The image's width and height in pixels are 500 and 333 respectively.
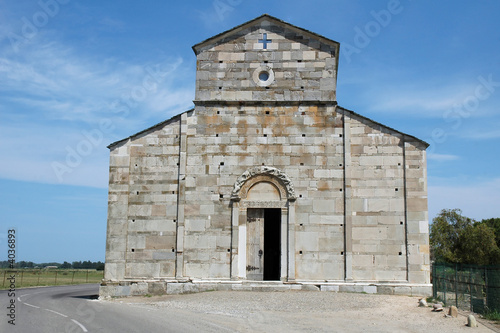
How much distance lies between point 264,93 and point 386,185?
6.34 meters

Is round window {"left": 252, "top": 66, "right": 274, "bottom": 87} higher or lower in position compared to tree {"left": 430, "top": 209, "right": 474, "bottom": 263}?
higher

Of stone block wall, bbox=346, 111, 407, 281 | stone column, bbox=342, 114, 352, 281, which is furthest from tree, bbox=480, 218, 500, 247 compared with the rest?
stone column, bbox=342, 114, 352, 281

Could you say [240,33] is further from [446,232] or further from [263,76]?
[446,232]

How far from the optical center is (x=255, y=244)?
67.5ft

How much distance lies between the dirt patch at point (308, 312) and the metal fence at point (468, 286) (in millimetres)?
675

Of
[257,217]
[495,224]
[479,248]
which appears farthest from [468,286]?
[495,224]

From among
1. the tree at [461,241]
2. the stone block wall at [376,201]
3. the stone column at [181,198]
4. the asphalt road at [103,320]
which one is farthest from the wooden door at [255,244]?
the tree at [461,241]

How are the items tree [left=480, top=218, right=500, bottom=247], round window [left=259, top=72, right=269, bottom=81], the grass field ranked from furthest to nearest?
tree [left=480, top=218, right=500, bottom=247] < the grass field < round window [left=259, top=72, right=269, bottom=81]

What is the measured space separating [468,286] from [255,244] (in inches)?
319

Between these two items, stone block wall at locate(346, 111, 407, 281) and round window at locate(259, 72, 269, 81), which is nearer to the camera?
stone block wall at locate(346, 111, 407, 281)

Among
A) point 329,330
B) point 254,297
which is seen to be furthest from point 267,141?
point 329,330

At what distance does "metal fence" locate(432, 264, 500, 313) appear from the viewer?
47.9 feet

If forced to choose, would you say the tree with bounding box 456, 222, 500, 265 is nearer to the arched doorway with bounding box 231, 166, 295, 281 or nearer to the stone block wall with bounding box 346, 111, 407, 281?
the stone block wall with bounding box 346, 111, 407, 281

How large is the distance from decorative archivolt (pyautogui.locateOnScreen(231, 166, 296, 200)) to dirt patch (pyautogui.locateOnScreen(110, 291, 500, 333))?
3.95 meters
